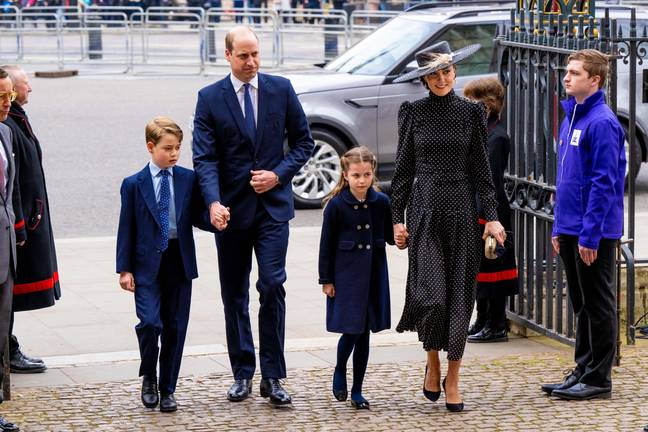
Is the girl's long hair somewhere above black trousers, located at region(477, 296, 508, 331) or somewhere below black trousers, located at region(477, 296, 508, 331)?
above

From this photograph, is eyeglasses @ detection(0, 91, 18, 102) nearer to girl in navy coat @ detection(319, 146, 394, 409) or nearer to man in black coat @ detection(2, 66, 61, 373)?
man in black coat @ detection(2, 66, 61, 373)

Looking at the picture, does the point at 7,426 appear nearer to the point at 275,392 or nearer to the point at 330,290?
the point at 275,392

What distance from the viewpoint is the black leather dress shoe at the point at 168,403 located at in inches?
261

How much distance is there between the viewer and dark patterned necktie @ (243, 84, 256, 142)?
682 centimetres

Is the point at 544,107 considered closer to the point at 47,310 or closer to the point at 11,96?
the point at 11,96

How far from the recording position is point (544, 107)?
7707mm

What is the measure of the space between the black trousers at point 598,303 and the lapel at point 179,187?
1909 mm

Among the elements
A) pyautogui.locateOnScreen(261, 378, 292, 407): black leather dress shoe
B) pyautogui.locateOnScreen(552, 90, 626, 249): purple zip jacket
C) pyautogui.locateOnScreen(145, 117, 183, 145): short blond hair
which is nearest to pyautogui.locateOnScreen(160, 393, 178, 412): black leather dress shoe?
pyautogui.locateOnScreen(261, 378, 292, 407): black leather dress shoe

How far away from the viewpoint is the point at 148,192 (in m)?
6.66

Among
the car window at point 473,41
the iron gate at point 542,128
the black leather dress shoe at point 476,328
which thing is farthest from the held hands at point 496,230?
the car window at point 473,41

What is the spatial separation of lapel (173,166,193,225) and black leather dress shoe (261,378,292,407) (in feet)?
3.15

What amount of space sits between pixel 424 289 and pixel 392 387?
0.75 meters

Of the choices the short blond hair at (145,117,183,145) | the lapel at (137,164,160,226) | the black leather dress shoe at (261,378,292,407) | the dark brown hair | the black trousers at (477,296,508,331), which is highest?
the dark brown hair

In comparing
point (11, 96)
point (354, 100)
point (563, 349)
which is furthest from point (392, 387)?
point (354, 100)
